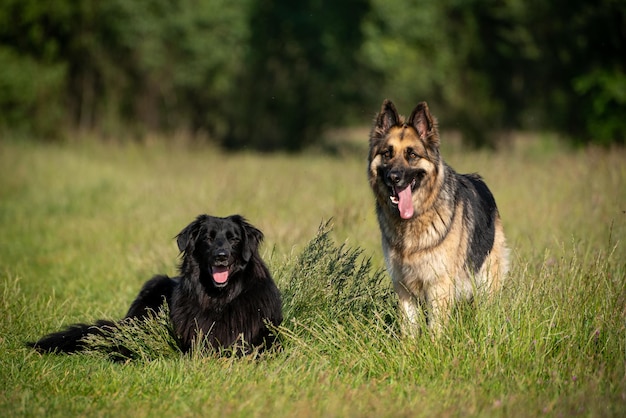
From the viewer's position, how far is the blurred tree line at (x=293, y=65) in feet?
83.4

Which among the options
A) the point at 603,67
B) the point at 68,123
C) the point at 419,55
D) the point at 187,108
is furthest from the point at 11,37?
the point at 603,67

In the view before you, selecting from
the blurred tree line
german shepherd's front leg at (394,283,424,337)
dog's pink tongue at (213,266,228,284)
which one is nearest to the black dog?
dog's pink tongue at (213,266,228,284)

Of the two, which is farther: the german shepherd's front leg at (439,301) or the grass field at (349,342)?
the german shepherd's front leg at (439,301)

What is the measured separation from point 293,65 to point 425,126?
24.1 meters

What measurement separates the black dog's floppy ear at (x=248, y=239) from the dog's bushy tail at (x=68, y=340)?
1.22m

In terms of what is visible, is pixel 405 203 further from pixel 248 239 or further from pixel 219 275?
pixel 219 275

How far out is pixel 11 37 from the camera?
86.5ft

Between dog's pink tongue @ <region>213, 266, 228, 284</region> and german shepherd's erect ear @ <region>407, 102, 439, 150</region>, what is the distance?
6.04 ft

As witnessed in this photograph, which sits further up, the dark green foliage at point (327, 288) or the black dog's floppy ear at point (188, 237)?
the black dog's floppy ear at point (188, 237)

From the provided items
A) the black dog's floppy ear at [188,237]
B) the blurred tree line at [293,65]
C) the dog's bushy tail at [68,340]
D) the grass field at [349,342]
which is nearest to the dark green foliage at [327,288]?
the grass field at [349,342]

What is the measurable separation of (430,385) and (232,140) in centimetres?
2540

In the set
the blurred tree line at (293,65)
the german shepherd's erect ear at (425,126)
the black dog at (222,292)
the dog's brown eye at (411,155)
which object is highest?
the blurred tree line at (293,65)

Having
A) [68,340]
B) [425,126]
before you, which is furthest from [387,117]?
[68,340]

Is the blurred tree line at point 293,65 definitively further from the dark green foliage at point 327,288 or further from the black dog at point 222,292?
the black dog at point 222,292
